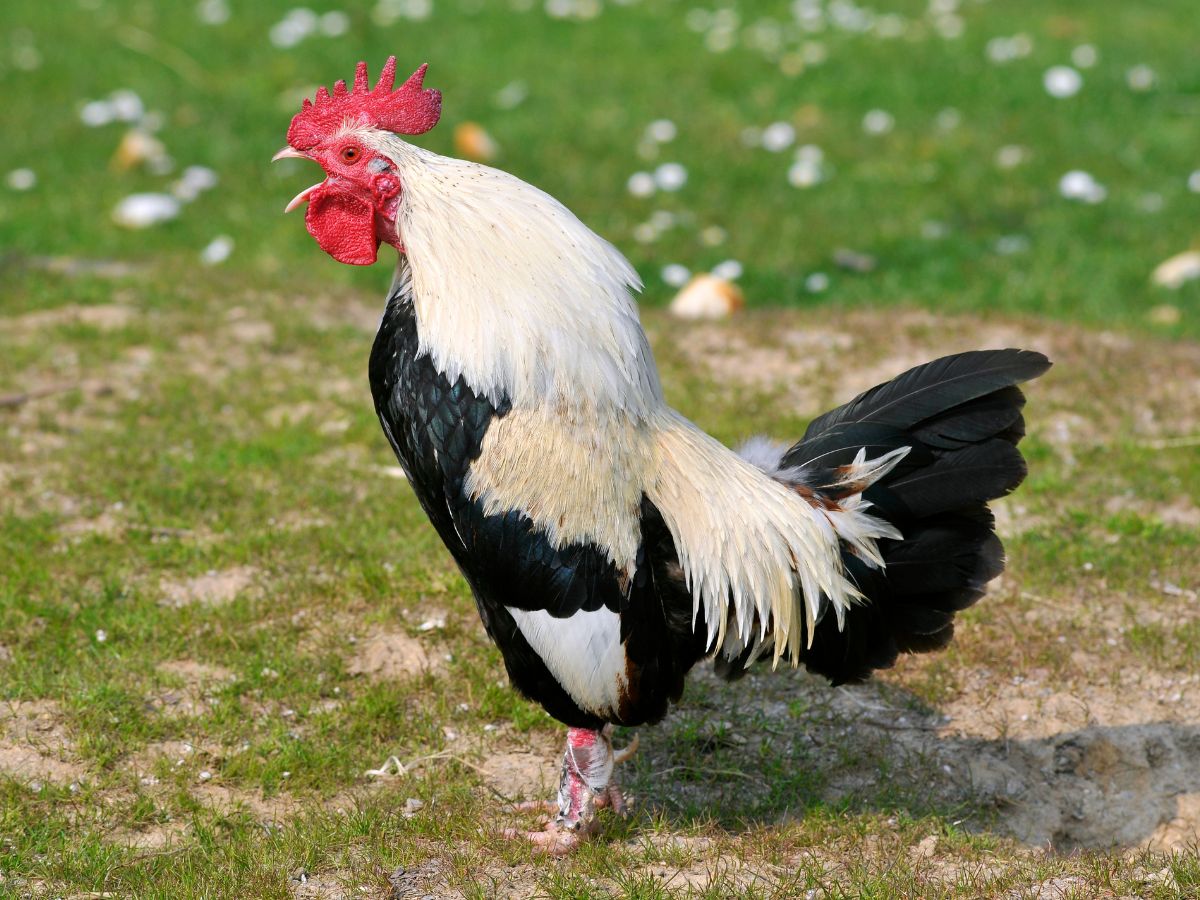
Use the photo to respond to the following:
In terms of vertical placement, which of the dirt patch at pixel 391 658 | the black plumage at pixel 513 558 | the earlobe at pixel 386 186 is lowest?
the dirt patch at pixel 391 658

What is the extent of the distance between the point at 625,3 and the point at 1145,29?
4.99 m

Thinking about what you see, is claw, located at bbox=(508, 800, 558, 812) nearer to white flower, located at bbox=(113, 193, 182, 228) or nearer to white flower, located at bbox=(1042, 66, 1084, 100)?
white flower, located at bbox=(113, 193, 182, 228)

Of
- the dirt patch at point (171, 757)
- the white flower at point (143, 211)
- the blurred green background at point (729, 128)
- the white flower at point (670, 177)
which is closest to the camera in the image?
the dirt patch at point (171, 757)

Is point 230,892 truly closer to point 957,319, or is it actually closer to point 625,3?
point 957,319

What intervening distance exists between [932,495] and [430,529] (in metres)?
2.58

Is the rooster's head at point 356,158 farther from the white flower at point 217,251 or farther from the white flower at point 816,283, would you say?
the white flower at point 217,251

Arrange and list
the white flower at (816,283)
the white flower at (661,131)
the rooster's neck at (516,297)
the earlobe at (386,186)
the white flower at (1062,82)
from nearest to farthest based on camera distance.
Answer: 1. the rooster's neck at (516,297)
2. the earlobe at (386,186)
3. the white flower at (816,283)
4. the white flower at (661,131)
5. the white flower at (1062,82)

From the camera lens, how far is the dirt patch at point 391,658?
4902mm

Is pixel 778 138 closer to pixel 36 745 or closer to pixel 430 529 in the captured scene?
pixel 430 529

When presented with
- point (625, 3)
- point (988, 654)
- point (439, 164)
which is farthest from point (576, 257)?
point (625, 3)

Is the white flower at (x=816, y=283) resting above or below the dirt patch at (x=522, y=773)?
below

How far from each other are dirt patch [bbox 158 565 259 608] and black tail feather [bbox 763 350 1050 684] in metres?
2.45

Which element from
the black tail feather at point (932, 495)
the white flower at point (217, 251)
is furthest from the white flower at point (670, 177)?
the black tail feather at point (932, 495)

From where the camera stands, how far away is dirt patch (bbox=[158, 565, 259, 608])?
17.1 feet
